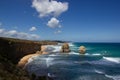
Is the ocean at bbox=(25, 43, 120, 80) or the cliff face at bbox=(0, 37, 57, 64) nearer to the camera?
the ocean at bbox=(25, 43, 120, 80)

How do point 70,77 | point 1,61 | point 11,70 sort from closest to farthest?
1. point 11,70
2. point 1,61
3. point 70,77

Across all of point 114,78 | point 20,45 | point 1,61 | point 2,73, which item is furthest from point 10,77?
point 20,45

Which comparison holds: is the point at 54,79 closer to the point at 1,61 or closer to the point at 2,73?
the point at 1,61

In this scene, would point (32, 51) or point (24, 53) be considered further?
point (32, 51)

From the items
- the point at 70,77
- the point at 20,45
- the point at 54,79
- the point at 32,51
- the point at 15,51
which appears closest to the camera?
the point at 54,79

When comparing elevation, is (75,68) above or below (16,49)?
below

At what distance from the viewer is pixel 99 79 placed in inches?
1216

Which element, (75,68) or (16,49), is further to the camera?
(16,49)

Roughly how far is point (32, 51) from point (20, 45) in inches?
442

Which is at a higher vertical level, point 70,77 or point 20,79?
point 20,79

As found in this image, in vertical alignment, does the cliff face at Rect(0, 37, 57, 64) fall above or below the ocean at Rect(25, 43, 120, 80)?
above

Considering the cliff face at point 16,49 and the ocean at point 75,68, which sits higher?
the cliff face at point 16,49

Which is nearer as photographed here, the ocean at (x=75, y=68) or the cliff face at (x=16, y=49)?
the ocean at (x=75, y=68)

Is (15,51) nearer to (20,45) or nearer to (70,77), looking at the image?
(20,45)
